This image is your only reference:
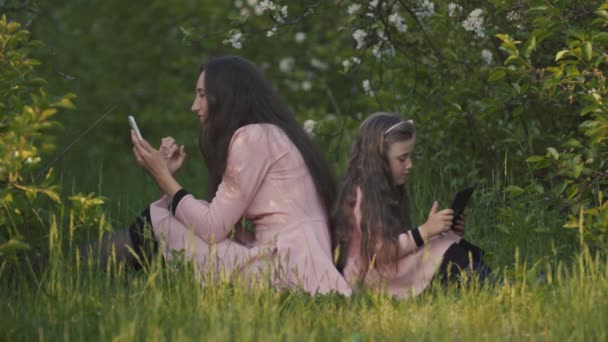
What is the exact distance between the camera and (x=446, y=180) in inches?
258

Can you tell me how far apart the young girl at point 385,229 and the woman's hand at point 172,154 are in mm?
756

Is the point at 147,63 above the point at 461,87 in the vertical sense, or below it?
above

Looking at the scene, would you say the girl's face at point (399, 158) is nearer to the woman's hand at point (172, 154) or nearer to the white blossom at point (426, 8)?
the woman's hand at point (172, 154)

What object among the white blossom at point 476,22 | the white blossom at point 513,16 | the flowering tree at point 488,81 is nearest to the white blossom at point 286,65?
the flowering tree at point 488,81

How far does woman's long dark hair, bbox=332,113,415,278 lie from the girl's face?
0.02 metres

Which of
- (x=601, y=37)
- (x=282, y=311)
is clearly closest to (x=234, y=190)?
(x=282, y=311)

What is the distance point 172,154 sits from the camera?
15.6 ft

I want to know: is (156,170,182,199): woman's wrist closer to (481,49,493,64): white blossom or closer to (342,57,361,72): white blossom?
(342,57,361,72): white blossom

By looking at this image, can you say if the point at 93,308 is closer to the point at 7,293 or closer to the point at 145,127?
the point at 7,293

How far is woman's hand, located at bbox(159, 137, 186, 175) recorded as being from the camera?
4.75 m

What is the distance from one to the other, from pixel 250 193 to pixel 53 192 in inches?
36.4

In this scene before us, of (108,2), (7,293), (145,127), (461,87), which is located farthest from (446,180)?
(108,2)

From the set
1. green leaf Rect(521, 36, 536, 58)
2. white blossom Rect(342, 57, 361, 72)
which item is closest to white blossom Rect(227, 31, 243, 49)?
white blossom Rect(342, 57, 361, 72)

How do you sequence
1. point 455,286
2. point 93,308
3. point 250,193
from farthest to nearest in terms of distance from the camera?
point 250,193 < point 455,286 < point 93,308
